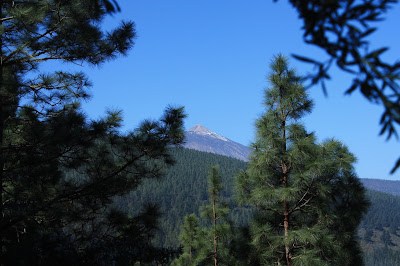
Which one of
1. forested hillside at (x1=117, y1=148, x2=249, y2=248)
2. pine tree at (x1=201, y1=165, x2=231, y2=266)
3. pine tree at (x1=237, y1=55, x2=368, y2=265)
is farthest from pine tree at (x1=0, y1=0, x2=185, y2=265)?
forested hillside at (x1=117, y1=148, x2=249, y2=248)

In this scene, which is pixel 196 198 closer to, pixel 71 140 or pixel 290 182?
pixel 290 182

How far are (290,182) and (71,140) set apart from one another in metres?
6.08

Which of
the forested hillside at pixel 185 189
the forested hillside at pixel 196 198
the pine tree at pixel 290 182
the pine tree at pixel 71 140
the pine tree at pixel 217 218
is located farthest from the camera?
the forested hillside at pixel 185 189

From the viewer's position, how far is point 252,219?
10805 millimetres

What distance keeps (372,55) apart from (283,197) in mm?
8156

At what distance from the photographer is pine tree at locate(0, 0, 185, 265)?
19.6 ft

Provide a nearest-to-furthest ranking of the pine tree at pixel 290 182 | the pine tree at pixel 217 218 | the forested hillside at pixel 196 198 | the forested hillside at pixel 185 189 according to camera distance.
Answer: the pine tree at pixel 290 182 → the pine tree at pixel 217 218 → the forested hillside at pixel 196 198 → the forested hillside at pixel 185 189

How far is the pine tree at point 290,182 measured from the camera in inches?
364

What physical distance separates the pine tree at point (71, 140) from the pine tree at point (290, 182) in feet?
11.7

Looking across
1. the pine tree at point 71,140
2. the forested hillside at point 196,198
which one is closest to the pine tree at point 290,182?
the pine tree at point 71,140

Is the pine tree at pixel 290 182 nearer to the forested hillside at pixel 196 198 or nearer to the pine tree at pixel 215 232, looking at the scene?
the pine tree at pixel 215 232

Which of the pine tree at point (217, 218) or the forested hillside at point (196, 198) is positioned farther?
the forested hillside at point (196, 198)

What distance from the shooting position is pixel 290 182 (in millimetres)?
10242

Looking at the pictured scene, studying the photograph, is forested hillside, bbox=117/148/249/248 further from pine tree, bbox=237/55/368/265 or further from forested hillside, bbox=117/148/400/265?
pine tree, bbox=237/55/368/265
